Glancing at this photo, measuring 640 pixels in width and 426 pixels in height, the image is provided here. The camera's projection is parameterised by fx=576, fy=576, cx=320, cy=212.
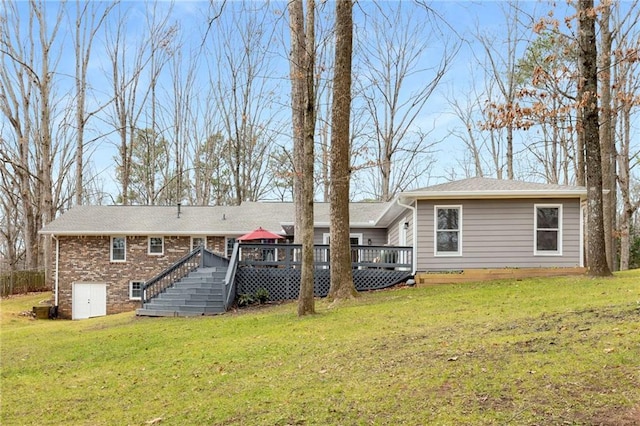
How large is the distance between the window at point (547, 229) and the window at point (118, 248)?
53.7ft

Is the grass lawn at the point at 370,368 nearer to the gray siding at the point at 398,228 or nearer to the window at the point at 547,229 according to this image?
the window at the point at 547,229

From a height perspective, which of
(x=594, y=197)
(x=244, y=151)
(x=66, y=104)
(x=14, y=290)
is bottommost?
(x=14, y=290)

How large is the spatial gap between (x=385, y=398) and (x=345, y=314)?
551 cm

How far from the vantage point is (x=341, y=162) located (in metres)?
12.8

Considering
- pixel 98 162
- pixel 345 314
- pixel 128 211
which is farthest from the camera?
pixel 98 162

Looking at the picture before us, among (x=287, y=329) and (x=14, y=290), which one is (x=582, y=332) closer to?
(x=287, y=329)

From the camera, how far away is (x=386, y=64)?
30172mm

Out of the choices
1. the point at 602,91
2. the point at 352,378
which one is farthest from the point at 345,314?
the point at 602,91

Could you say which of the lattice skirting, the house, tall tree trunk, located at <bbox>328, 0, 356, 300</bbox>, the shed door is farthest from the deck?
the shed door

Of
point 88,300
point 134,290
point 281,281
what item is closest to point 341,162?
point 281,281

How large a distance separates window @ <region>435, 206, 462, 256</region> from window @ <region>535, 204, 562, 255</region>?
2093 mm

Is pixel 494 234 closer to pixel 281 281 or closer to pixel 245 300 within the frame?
pixel 281 281

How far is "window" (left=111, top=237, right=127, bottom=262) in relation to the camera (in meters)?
24.0

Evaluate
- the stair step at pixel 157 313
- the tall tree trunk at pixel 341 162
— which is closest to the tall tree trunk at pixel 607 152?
the tall tree trunk at pixel 341 162
